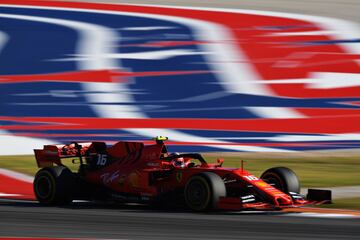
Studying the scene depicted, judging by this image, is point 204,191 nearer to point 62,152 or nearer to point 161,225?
point 161,225

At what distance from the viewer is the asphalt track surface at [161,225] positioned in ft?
32.7

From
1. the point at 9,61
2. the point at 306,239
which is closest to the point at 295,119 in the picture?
the point at 9,61

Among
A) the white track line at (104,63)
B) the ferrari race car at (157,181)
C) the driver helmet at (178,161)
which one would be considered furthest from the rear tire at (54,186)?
the white track line at (104,63)

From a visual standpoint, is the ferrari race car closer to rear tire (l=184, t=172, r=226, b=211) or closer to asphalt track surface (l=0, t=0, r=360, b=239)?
rear tire (l=184, t=172, r=226, b=211)

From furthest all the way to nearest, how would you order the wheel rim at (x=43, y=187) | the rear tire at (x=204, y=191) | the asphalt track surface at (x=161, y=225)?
the wheel rim at (x=43, y=187), the rear tire at (x=204, y=191), the asphalt track surface at (x=161, y=225)

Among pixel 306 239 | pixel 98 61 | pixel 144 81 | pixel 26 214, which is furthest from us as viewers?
pixel 98 61

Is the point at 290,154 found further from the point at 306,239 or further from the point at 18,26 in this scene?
the point at 18,26

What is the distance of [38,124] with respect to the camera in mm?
24438

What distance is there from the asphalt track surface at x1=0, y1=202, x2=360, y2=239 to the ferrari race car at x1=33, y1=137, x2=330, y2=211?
0.25 meters

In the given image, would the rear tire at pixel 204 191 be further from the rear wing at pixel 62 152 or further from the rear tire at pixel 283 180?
the rear wing at pixel 62 152

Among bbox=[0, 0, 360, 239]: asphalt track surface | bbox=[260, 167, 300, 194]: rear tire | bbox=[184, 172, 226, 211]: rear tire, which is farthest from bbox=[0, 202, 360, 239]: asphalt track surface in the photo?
bbox=[260, 167, 300, 194]: rear tire

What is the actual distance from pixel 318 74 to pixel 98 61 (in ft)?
24.1

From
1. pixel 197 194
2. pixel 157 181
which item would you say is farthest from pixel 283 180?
pixel 157 181

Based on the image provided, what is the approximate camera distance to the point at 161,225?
10.8 meters
